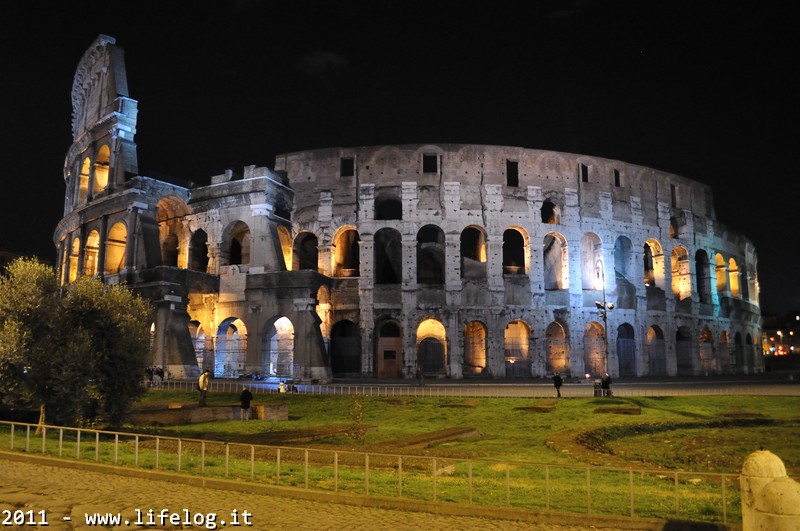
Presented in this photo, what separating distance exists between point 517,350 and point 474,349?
265cm

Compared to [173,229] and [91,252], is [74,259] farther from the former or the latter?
[173,229]

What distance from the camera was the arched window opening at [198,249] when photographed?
129 ft

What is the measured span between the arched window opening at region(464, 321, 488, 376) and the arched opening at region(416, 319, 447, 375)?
1.48m

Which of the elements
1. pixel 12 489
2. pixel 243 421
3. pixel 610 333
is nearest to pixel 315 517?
pixel 12 489

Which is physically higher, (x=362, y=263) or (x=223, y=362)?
(x=362, y=263)

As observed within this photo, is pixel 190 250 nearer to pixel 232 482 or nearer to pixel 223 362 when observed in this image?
pixel 223 362

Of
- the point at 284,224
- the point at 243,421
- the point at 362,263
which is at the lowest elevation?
the point at 243,421

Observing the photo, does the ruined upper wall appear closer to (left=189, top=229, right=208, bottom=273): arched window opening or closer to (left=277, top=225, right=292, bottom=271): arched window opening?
(left=277, top=225, right=292, bottom=271): arched window opening

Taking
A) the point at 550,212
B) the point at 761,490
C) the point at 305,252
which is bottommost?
the point at 761,490

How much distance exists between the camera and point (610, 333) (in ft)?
125

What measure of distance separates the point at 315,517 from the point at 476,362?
31780 millimetres

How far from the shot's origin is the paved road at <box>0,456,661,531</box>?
6.63m

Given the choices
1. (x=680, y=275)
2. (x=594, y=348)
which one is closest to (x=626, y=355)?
(x=594, y=348)

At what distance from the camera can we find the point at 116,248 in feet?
122
